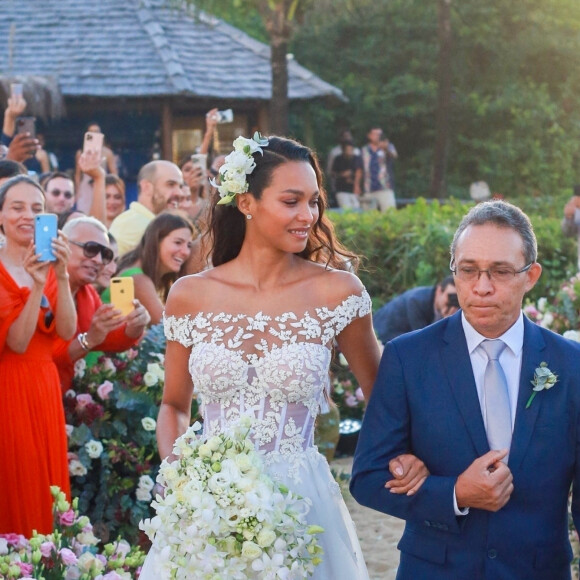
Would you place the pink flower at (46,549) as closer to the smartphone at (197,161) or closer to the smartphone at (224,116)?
the smartphone at (197,161)

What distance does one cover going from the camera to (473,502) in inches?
129

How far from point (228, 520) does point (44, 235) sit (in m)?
2.68

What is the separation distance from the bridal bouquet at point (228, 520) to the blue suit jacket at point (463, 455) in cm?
31

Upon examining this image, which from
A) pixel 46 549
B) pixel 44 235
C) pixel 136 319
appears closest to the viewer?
pixel 46 549

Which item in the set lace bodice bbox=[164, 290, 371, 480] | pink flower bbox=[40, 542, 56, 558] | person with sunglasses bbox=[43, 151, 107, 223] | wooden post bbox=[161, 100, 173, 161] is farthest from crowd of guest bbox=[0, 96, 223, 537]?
wooden post bbox=[161, 100, 173, 161]

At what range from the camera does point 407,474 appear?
3373 mm

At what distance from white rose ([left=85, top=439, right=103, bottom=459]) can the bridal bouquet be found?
112 inches

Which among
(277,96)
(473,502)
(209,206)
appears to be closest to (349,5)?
(277,96)

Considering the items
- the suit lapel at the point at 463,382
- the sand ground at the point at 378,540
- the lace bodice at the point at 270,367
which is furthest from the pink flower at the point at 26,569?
the sand ground at the point at 378,540

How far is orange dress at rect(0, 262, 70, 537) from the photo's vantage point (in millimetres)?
5617

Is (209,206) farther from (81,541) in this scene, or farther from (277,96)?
(277,96)

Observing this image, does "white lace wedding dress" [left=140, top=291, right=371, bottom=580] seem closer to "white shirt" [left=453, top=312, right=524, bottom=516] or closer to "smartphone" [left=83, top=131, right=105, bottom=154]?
"white shirt" [left=453, top=312, right=524, bottom=516]

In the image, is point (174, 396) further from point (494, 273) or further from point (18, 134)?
point (18, 134)

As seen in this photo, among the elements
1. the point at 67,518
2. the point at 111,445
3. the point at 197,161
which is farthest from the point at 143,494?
the point at 197,161
